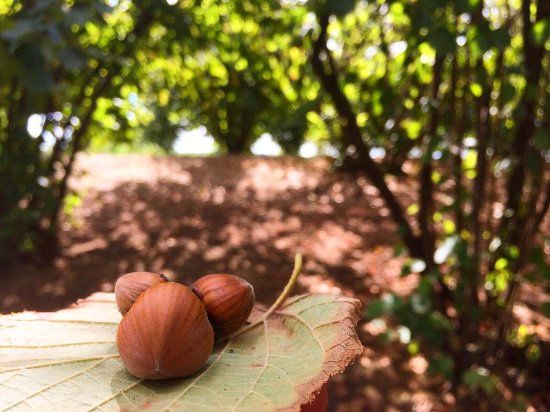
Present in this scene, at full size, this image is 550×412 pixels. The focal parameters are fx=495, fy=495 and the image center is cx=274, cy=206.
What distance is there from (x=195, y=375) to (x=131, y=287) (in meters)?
0.19

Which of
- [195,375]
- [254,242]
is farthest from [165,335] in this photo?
[254,242]

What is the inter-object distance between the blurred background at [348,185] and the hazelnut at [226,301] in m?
1.04

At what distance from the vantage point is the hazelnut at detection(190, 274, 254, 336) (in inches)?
31.9

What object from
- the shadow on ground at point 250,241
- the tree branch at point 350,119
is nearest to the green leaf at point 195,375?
the shadow on ground at point 250,241

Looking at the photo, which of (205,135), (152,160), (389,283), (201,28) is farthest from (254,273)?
(205,135)

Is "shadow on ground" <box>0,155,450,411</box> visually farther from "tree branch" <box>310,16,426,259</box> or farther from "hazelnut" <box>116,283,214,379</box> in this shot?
"hazelnut" <box>116,283,214,379</box>

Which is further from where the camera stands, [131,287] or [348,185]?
[348,185]

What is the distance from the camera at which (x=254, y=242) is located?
419cm

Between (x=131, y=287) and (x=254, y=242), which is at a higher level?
(x=131, y=287)

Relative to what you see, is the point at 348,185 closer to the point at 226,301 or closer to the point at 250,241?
the point at 250,241

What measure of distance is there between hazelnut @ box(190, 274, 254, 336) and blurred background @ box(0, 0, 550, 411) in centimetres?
104

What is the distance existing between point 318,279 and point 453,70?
1749 millimetres

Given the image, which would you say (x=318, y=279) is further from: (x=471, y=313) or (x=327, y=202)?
(x=327, y=202)

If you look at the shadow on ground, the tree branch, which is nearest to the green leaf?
the shadow on ground
